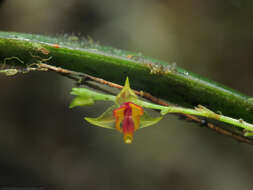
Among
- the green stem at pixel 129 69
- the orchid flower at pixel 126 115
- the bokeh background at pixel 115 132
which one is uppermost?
the bokeh background at pixel 115 132

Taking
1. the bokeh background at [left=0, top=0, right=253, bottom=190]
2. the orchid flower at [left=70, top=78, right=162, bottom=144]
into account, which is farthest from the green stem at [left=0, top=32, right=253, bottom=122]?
the bokeh background at [left=0, top=0, right=253, bottom=190]

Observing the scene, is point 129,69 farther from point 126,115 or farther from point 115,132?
point 115,132

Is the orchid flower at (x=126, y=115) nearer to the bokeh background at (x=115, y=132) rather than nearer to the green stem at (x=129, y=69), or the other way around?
the green stem at (x=129, y=69)

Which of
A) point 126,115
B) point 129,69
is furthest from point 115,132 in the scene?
point 126,115

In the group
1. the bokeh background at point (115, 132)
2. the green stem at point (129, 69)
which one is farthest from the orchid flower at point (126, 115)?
the bokeh background at point (115, 132)

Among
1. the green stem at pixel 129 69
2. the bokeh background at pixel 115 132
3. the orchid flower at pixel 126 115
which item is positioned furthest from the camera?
the bokeh background at pixel 115 132

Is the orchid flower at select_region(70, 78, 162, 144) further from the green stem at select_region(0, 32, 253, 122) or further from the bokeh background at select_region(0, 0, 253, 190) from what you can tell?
the bokeh background at select_region(0, 0, 253, 190)
